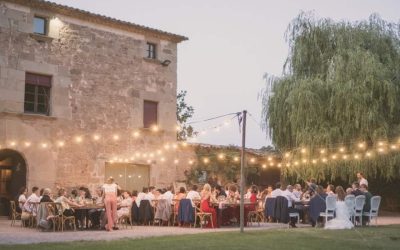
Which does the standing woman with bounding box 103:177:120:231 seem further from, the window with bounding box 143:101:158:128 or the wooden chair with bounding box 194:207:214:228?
the window with bounding box 143:101:158:128

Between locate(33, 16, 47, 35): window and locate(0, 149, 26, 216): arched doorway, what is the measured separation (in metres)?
3.95

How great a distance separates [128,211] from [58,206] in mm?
2061

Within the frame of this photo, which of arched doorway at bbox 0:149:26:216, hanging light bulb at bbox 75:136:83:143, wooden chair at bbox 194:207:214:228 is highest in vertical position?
hanging light bulb at bbox 75:136:83:143

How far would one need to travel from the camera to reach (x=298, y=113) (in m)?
18.2

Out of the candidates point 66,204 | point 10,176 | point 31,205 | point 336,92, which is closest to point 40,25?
point 10,176

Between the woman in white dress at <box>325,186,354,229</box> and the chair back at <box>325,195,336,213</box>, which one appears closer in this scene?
the woman in white dress at <box>325,186,354,229</box>

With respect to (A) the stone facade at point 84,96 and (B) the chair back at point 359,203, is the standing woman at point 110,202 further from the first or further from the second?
(B) the chair back at point 359,203

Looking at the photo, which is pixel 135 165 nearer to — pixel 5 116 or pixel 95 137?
pixel 95 137

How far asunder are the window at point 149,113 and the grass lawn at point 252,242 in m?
9.02

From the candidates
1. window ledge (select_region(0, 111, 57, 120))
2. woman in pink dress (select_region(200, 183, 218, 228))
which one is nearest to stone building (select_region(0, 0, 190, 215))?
window ledge (select_region(0, 111, 57, 120))

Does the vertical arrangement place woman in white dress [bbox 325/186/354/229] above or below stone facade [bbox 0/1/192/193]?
below

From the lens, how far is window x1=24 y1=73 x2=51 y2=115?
52.9ft

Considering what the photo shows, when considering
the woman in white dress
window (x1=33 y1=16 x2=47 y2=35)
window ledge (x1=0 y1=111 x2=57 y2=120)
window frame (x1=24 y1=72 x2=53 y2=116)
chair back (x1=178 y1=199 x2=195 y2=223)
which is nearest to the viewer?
the woman in white dress

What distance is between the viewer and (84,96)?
17250 mm
